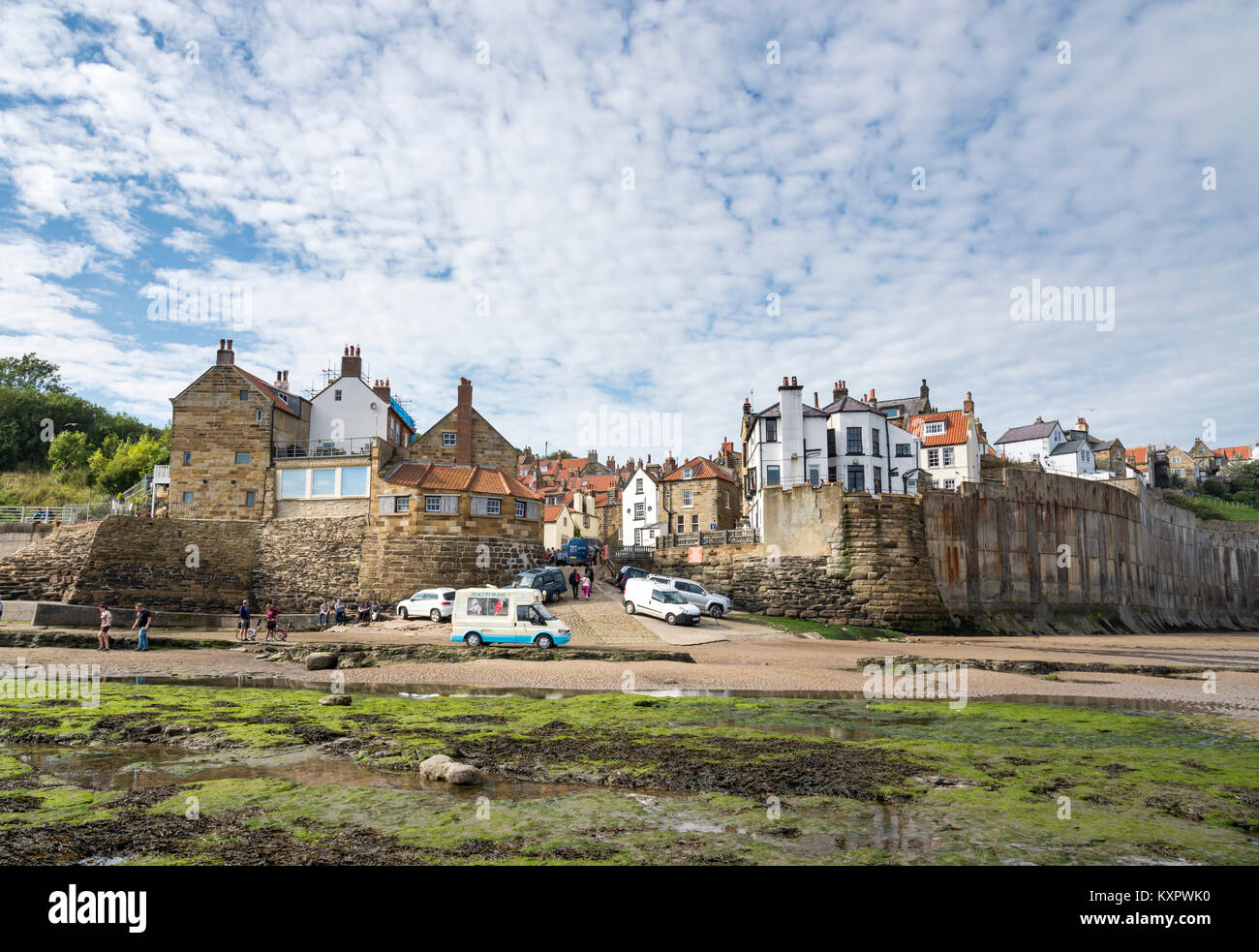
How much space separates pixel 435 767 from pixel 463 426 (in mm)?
35878

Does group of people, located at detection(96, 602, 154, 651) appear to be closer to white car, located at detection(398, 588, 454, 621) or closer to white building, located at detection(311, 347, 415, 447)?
white car, located at detection(398, 588, 454, 621)

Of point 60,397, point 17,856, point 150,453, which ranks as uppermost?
point 60,397

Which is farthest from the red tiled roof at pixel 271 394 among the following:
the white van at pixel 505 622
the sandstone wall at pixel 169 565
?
the white van at pixel 505 622

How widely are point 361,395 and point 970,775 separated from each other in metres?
43.8

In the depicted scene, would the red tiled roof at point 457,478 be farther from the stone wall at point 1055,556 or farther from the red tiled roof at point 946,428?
the red tiled roof at point 946,428

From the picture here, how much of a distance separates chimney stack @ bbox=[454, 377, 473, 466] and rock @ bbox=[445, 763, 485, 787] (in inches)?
1385

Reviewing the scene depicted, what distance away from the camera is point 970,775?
10.3 m

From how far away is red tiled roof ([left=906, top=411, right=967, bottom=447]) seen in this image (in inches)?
2467

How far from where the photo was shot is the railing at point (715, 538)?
41.4 metres

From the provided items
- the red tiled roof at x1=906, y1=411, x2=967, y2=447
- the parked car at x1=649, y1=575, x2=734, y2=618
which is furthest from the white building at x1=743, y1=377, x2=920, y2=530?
the parked car at x1=649, y1=575, x2=734, y2=618
